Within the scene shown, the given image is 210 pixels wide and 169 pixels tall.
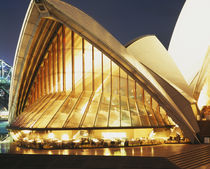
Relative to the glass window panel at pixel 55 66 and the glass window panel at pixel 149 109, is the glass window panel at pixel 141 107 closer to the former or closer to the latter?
the glass window panel at pixel 149 109

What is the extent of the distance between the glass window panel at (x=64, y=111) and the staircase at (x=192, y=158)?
26.1 ft

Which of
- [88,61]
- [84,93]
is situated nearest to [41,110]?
[84,93]

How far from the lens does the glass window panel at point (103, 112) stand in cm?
1988

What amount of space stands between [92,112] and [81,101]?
1662 millimetres

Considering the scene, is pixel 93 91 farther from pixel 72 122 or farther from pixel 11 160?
pixel 11 160

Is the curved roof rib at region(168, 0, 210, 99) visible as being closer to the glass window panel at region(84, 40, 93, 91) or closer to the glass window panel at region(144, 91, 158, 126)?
the glass window panel at region(144, 91, 158, 126)

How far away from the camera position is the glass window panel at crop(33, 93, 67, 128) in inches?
788

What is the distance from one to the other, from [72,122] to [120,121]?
3.31m

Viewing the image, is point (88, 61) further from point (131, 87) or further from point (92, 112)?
point (92, 112)

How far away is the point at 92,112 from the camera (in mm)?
20812

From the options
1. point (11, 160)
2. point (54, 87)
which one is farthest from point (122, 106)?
point (11, 160)

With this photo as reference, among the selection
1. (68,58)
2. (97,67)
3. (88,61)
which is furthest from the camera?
(68,58)

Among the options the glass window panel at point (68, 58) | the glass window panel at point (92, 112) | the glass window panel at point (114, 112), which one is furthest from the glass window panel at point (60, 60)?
the glass window panel at point (114, 112)

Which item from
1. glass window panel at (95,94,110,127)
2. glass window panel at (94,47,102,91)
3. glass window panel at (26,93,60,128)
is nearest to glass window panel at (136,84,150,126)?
glass window panel at (95,94,110,127)
